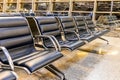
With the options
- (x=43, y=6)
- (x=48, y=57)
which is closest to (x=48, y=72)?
(x=48, y=57)

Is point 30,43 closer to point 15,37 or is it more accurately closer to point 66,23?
point 15,37

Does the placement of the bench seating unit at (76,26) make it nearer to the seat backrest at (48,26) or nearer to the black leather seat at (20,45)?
the seat backrest at (48,26)

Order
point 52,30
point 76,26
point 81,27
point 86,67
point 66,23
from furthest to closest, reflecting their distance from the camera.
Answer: point 81,27
point 76,26
point 66,23
point 52,30
point 86,67

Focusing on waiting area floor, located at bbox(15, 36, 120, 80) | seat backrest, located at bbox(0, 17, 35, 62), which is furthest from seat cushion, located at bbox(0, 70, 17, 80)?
waiting area floor, located at bbox(15, 36, 120, 80)

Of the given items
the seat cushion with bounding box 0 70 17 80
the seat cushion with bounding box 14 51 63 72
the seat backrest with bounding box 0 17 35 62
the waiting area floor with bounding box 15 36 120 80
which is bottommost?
the waiting area floor with bounding box 15 36 120 80

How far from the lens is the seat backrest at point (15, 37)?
2.42 metres

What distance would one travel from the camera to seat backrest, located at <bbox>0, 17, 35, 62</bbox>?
7.95 feet

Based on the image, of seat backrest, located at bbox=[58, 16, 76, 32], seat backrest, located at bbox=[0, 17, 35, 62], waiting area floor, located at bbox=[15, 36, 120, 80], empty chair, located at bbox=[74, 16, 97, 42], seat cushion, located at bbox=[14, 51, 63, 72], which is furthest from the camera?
empty chair, located at bbox=[74, 16, 97, 42]

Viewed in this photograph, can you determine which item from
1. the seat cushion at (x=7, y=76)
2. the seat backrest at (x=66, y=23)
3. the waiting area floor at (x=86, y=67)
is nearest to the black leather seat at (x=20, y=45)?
the waiting area floor at (x=86, y=67)

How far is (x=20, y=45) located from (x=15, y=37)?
0.44ft

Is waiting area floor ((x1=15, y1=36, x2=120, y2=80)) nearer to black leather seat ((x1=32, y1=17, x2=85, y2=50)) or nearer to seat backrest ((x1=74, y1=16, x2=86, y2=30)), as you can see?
black leather seat ((x1=32, y1=17, x2=85, y2=50))

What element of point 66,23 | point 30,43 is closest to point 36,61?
point 30,43

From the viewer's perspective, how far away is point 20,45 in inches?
104

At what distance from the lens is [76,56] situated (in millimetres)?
4094
